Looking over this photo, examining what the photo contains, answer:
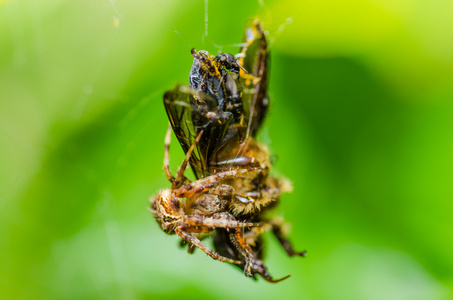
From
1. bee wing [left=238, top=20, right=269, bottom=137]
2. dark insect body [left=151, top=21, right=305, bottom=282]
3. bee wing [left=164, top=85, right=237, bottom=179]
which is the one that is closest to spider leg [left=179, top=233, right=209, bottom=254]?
dark insect body [left=151, top=21, right=305, bottom=282]

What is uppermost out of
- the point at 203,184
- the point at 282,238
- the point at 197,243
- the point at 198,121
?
the point at 198,121

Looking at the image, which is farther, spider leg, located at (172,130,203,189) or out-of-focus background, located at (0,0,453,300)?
out-of-focus background, located at (0,0,453,300)

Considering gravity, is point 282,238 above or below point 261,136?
below

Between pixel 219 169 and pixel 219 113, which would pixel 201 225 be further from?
pixel 219 113

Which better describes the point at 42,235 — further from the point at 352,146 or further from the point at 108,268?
the point at 352,146

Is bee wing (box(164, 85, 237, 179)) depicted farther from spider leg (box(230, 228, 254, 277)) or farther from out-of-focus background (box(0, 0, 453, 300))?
out-of-focus background (box(0, 0, 453, 300))

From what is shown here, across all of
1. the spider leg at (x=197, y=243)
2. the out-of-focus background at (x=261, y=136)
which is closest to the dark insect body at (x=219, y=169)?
the spider leg at (x=197, y=243)

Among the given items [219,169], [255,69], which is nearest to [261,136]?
[255,69]

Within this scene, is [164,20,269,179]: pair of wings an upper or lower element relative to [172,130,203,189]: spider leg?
upper
